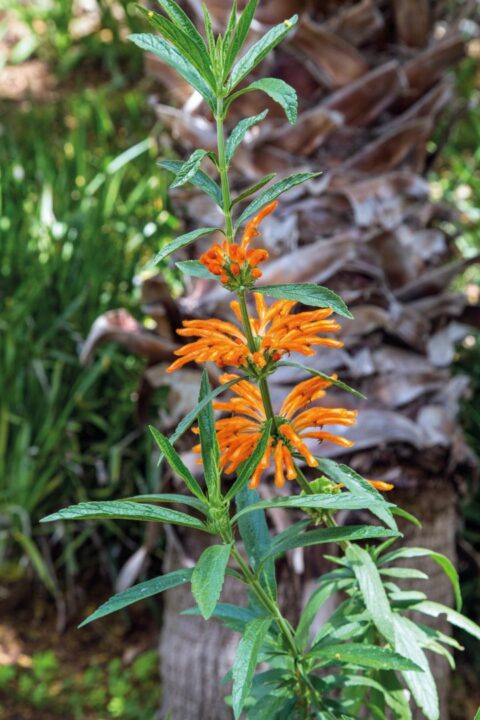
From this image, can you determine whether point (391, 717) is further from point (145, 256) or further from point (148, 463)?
point (145, 256)

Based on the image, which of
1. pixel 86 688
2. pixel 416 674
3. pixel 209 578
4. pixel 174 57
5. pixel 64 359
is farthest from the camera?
pixel 64 359

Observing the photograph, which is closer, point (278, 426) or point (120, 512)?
point (120, 512)

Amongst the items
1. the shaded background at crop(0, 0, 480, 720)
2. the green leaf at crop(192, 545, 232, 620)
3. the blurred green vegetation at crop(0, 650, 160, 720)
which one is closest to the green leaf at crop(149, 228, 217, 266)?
the green leaf at crop(192, 545, 232, 620)

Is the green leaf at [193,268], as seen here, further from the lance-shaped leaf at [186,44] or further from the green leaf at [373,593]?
the green leaf at [373,593]

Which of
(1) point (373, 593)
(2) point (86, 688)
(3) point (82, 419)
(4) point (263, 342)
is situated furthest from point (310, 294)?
(3) point (82, 419)

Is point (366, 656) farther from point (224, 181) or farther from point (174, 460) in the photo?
point (224, 181)

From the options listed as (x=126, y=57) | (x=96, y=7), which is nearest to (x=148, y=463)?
(x=126, y=57)

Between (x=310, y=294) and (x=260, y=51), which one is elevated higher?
(x=260, y=51)
